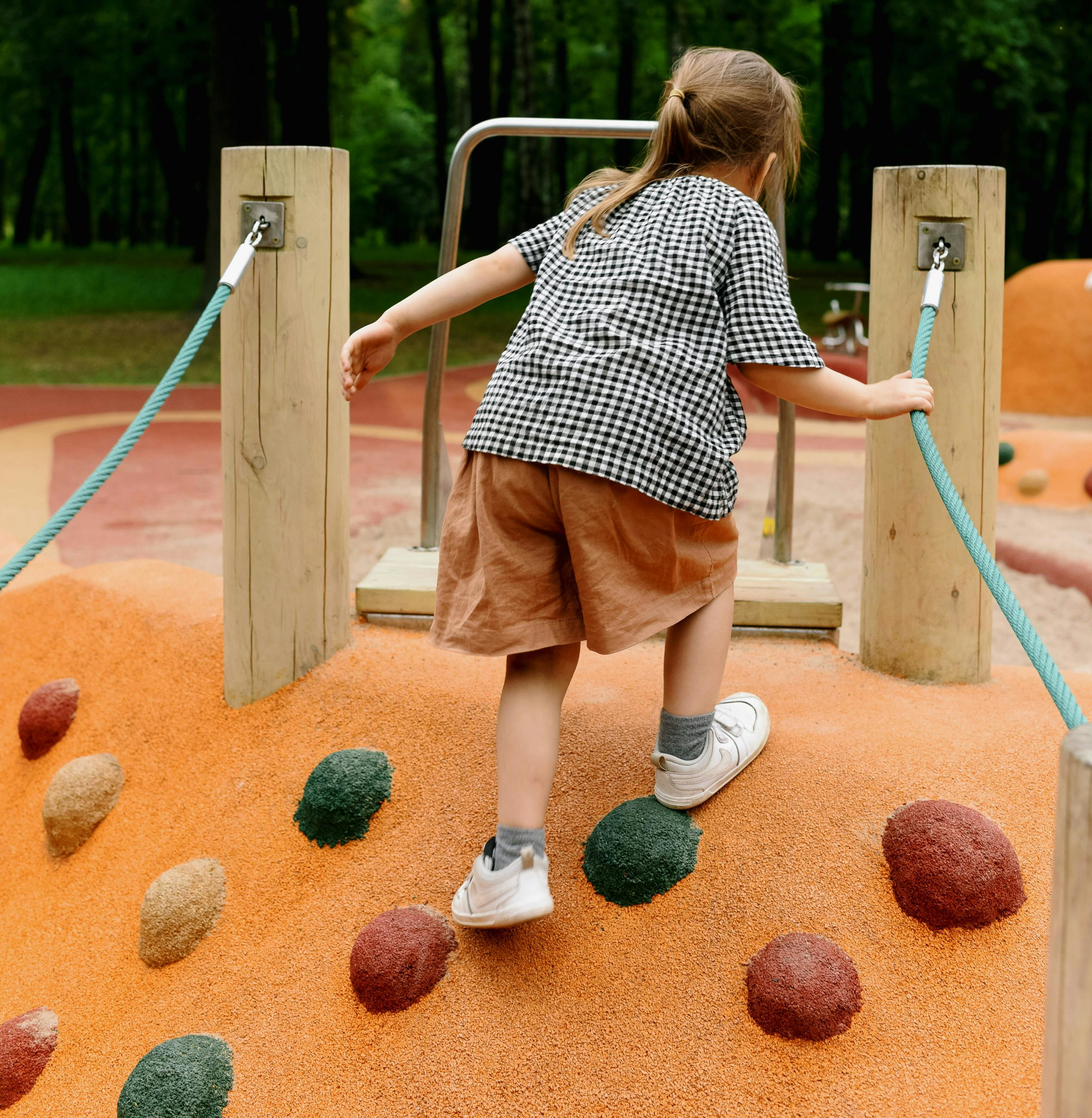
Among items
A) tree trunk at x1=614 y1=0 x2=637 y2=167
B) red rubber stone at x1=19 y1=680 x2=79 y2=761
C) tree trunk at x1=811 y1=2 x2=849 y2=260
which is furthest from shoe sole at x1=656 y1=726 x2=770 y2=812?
tree trunk at x1=811 y1=2 x2=849 y2=260

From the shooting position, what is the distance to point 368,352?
7.29 ft

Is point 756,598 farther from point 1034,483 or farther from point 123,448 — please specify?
point 1034,483

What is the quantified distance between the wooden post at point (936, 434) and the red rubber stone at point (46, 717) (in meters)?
2.16

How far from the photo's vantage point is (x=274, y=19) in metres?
18.0

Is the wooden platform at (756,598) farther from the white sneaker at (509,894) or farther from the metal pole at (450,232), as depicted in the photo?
the white sneaker at (509,894)

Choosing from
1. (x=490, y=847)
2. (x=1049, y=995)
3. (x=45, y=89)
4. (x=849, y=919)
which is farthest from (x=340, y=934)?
(x=45, y=89)

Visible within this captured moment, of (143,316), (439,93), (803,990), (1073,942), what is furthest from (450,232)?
(439,93)

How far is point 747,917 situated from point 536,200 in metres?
19.6

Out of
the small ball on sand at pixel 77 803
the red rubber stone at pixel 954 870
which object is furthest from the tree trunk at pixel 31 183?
the red rubber stone at pixel 954 870

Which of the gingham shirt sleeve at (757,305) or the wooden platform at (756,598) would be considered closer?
the gingham shirt sleeve at (757,305)

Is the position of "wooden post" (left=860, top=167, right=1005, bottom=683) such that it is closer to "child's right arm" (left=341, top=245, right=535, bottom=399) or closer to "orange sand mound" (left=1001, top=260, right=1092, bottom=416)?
"child's right arm" (left=341, top=245, right=535, bottom=399)

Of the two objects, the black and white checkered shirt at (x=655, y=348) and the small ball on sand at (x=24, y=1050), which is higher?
the black and white checkered shirt at (x=655, y=348)

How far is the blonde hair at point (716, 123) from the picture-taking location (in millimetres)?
2080

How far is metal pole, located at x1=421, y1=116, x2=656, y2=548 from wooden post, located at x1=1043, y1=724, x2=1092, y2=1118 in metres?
1.92
